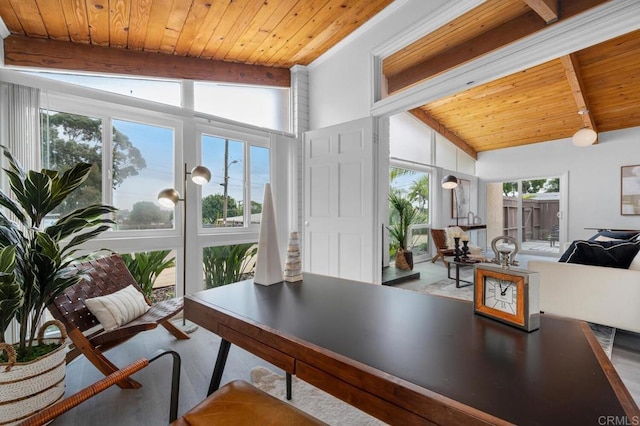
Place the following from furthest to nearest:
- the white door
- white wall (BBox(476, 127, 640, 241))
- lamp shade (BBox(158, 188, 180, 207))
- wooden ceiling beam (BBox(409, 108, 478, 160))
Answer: wooden ceiling beam (BBox(409, 108, 478, 160)) → white wall (BBox(476, 127, 640, 241)) → the white door → lamp shade (BBox(158, 188, 180, 207))

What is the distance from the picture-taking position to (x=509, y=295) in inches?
39.5

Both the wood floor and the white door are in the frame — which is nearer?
the wood floor

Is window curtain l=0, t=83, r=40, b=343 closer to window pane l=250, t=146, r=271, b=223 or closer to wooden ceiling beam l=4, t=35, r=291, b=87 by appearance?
wooden ceiling beam l=4, t=35, r=291, b=87

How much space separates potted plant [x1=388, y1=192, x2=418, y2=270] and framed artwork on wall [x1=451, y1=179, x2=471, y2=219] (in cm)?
165

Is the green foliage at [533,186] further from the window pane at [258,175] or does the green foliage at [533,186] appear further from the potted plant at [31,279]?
the potted plant at [31,279]

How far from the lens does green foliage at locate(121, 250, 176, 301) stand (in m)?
3.00

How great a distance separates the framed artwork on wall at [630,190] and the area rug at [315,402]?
673cm

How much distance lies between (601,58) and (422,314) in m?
5.22

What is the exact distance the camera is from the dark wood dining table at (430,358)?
638 mm

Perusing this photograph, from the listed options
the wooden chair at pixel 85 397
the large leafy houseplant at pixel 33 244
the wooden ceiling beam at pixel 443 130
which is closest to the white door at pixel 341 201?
the wooden chair at pixel 85 397

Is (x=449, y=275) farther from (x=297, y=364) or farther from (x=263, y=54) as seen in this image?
(x=297, y=364)

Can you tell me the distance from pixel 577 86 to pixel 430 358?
220 inches

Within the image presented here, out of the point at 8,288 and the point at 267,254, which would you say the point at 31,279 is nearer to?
the point at 8,288

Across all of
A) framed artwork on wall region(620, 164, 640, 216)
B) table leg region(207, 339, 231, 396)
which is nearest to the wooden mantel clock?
table leg region(207, 339, 231, 396)
